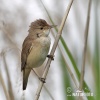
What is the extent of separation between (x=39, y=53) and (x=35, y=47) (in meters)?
0.06

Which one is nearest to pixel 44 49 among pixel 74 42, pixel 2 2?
pixel 74 42

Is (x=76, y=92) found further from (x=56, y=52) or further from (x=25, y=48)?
(x=25, y=48)

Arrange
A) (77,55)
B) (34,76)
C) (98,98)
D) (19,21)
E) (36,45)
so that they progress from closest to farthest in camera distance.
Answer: (98,98) → (77,55) → (36,45) → (34,76) → (19,21)

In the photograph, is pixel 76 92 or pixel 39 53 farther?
pixel 39 53

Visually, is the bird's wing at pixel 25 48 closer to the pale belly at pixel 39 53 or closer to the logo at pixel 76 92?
the pale belly at pixel 39 53

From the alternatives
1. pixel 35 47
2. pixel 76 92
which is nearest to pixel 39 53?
pixel 35 47

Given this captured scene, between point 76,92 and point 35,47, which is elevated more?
point 35,47

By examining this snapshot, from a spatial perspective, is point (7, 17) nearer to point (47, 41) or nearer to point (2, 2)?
point (2, 2)

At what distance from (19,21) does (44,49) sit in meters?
0.55

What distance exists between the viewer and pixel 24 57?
249 centimetres

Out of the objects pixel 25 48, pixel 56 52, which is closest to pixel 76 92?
pixel 56 52

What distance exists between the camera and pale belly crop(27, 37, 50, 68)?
7.64 feet

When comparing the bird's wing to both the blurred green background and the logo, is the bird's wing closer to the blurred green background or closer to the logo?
the blurred green background

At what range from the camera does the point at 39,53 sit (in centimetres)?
239
